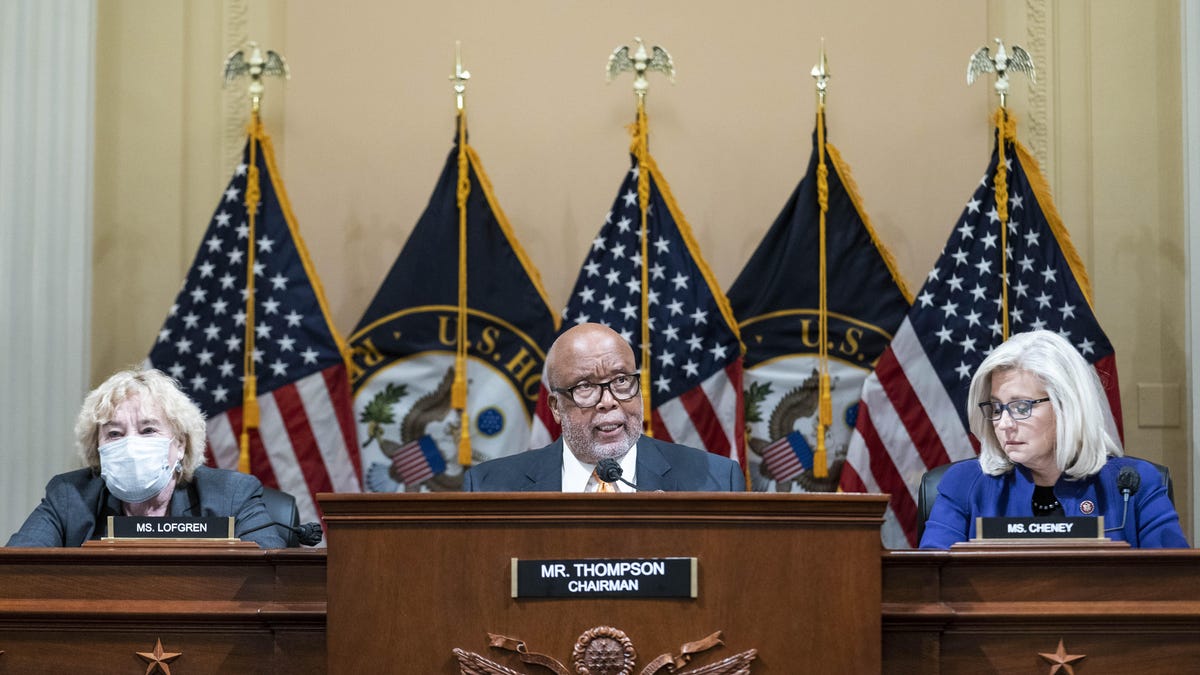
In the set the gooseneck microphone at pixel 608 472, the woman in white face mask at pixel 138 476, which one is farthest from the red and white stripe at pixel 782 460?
the gooseneck microphone at pixel 608 472

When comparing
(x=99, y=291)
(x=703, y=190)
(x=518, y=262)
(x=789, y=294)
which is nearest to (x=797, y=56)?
(x=703, y=190)

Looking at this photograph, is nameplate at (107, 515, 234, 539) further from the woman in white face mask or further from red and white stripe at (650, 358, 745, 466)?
red and white stripe at (650, 358, 745, 466)

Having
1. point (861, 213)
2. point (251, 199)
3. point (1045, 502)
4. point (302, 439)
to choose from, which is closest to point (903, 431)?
point (861, 213)

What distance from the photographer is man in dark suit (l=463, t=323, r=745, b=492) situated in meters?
Answer: 3.79

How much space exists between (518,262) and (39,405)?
1916mm

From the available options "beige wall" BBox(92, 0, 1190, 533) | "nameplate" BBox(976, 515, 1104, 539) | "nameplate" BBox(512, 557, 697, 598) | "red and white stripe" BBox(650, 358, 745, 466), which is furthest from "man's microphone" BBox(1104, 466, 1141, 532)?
"beige wall" BBox(92, 0, 1190, 533)

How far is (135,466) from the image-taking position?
3.75 m

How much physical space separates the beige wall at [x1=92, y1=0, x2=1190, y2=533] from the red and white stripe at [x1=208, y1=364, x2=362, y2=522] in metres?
0.51

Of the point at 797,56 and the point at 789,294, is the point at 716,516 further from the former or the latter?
the point at 797,56

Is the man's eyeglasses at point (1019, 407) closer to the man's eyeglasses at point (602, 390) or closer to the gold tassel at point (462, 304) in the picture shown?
the man's eyeglasses at point (602, 390)

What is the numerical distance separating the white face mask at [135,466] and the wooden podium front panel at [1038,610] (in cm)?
204

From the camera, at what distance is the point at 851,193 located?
5379 millimetres

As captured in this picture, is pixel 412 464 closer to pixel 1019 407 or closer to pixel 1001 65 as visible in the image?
pixel 1019 407

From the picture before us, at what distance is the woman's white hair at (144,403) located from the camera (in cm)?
386
